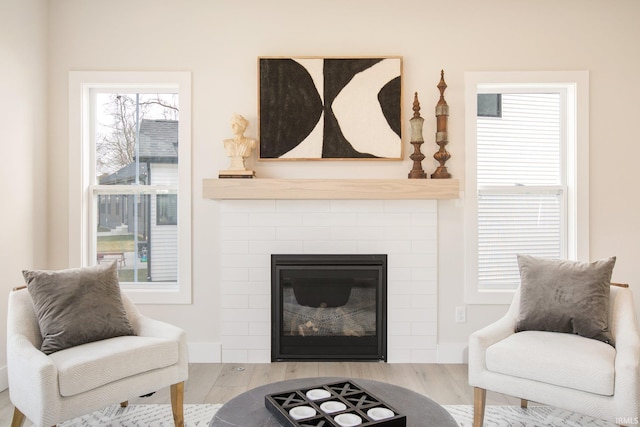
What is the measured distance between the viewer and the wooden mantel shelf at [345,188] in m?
3.25

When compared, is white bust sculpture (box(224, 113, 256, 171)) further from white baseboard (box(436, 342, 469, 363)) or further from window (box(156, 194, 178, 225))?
white baseboard (box(436, 342, 469, 363))

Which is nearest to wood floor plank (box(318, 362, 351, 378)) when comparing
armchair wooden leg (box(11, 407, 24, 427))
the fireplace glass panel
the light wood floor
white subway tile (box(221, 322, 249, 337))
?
the light wood floor

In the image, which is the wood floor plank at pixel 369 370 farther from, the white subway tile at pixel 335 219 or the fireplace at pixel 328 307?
the white subway tile at pixel 335 219

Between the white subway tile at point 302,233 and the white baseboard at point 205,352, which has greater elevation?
the white subway tile at point 302,233

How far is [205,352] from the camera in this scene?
134 inches

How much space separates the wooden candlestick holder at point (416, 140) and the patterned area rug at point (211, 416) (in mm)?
1592

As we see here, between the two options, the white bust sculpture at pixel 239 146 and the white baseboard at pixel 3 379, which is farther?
the white bust sculpture at pixel 239 146

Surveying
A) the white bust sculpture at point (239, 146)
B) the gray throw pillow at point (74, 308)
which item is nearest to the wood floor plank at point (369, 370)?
the gray throw pillow at point (74, 308)

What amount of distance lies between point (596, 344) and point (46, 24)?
13.8ft

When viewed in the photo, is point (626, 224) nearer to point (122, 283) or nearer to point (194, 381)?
point (194, 381)

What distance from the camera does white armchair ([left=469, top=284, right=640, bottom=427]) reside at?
76.9 inches

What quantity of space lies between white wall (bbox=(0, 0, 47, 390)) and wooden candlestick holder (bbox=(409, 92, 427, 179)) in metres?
2.74

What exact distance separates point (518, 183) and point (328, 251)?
1589mm

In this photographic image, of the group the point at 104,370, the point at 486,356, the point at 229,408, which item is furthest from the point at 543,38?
the point at 104,370
